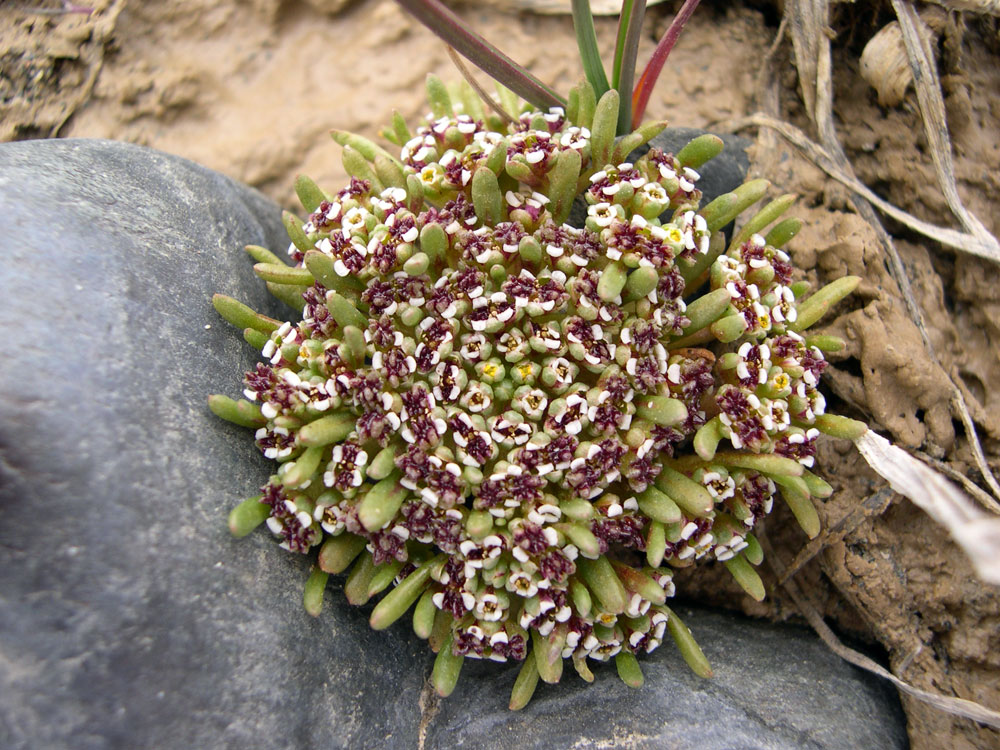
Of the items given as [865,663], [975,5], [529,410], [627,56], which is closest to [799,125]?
[975,5]

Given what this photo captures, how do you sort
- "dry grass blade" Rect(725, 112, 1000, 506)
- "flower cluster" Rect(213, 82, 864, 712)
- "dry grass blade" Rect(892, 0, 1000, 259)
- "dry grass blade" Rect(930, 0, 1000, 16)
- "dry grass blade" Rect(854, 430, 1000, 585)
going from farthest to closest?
"dry grass blade" Rect(892, 0, 1000, 259)
"dry grass blade" Rect(930, 0, 1000, 16)
"dry grass blade" Rect(725, 112, 1000, 506)
"flower cluster" Rect(213, 82, 864, 712)
"dry grass blade" Rect(854, 430, 1000, 585)

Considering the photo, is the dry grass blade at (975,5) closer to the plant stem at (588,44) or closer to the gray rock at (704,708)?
the plant stem at (588,44)

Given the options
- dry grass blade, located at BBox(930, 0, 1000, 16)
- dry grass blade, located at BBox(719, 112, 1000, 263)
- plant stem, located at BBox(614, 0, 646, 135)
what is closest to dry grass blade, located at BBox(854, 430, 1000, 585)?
dry grass blade, located at BBox(719, 112, 1000, 263)

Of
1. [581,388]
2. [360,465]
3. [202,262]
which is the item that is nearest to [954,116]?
[581,388]

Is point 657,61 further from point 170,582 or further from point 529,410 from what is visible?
point 170,582

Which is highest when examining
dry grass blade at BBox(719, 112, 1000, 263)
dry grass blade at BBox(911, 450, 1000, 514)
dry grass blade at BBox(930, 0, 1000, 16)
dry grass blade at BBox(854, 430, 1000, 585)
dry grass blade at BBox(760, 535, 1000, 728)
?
dry grass blade at BBox(930, 0, 1000, 16)

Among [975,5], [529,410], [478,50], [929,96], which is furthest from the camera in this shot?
[929,96]

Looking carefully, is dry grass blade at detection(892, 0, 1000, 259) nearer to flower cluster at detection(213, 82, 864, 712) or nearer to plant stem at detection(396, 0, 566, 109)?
flower cluster at detection(213, 82, 864, 712)
